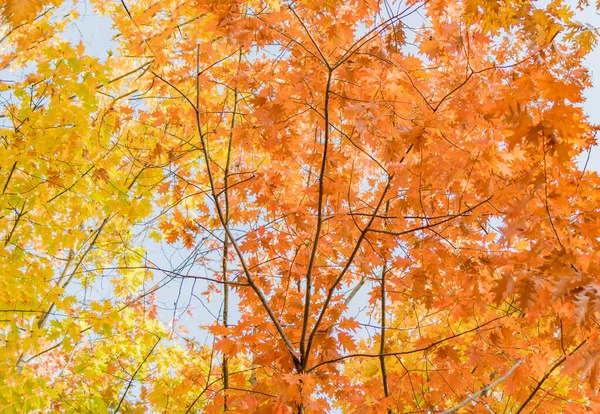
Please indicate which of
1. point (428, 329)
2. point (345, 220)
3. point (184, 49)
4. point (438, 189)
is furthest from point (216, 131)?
point (428, 329)

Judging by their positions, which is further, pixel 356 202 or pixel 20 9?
pixel 356 202

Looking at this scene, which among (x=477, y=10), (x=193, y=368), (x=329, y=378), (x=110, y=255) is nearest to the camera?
(x=477, y=10)

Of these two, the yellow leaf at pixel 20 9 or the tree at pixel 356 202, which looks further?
the tree at pixel 356 202

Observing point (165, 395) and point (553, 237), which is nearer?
point (553, 237)

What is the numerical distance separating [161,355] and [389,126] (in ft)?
12.6

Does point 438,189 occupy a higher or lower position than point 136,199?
Answer: lower

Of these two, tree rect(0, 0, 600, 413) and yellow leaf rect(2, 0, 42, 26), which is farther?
tree rect(0, 0, 600, 413)

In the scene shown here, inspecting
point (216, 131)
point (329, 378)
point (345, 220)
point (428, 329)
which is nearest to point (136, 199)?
point (216, 131)

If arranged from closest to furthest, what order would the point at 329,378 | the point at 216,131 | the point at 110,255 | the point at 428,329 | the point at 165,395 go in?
1. the point at 329,378
2. the point at 165,395
3. the point at 216,131
4. the point at 428,329
5. the point at 110,255

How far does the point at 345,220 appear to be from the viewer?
328 cm

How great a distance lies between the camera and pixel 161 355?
5.49 meters

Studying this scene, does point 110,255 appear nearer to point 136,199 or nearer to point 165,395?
point 136,199

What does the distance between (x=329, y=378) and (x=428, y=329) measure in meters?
1.57

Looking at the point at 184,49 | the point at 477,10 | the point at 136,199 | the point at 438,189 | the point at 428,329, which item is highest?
the point at 184,49
